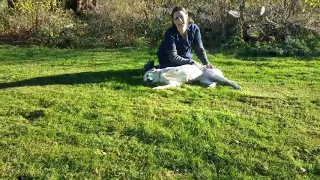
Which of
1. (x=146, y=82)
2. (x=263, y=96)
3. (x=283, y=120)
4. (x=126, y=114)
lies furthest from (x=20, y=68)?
(x=283, y=120)

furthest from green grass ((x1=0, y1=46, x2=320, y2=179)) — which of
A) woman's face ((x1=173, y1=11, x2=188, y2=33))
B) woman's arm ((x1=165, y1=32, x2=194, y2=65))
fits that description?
woman's face ((x1=173, y1=11, x2=188, y2=33))

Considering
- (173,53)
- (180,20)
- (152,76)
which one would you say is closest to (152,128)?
(152,76)

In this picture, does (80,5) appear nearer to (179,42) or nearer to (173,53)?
(179,42)

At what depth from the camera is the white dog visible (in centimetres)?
764

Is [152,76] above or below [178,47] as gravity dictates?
below

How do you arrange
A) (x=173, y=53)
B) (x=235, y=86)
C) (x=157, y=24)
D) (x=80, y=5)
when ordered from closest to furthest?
1. (x=235, y=86)
2. (x=173, y=53)
3. (x=157, y=24)
4. (x=80, y=5)

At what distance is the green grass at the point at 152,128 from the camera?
16.3ft

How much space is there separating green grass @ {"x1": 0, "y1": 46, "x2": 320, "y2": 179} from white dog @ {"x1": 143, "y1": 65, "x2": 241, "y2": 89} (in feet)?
0.53

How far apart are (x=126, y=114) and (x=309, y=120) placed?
2.49 metres

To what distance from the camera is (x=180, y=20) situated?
770cm

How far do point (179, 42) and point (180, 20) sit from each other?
0.44 metres

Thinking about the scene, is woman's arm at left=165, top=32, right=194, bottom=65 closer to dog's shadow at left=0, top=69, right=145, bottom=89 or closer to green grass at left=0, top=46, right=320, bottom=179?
green grass at left=0, top=46, right=320, bottom=179

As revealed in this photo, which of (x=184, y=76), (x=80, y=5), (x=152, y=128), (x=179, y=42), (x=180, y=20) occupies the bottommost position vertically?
(x=152, y=128)

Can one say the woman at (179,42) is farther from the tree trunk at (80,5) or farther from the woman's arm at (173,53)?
the tree trunk at (80,5)
